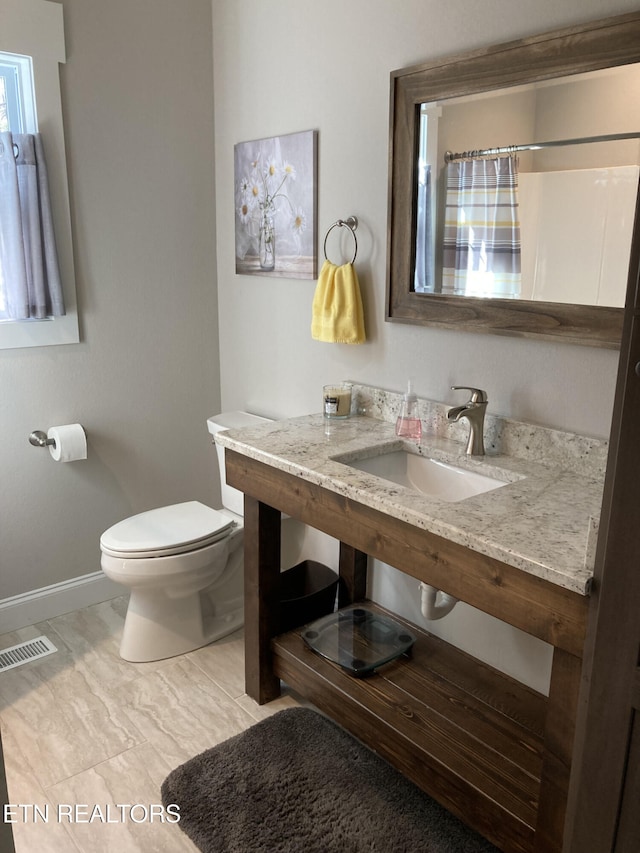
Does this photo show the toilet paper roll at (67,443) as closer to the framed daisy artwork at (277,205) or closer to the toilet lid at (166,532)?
the toilet lid at (166,532)

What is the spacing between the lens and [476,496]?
5.56 ft

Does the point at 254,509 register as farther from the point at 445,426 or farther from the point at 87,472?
the point at 87,472

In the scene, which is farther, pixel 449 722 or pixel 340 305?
pixel 340 305

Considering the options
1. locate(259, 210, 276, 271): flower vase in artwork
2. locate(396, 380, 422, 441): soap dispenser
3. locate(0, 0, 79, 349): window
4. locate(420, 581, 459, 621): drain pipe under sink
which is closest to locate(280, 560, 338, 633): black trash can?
locate(420, 581, 459, 621): drain pipe under sink

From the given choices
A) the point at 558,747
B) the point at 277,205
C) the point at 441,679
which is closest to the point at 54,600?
the point at 441,679

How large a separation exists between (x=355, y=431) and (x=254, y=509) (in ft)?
1.30

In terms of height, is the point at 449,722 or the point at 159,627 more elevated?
the point at 449,722

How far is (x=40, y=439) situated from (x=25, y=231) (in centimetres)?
76

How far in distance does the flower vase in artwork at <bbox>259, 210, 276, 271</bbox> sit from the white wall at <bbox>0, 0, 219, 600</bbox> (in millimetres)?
373

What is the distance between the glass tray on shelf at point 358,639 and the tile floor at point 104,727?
0.26 metres

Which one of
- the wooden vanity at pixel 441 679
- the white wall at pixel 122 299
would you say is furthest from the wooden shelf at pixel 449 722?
the white wall at pixel 122 299

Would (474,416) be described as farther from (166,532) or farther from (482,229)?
(166,532)

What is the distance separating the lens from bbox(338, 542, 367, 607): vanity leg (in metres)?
2.53

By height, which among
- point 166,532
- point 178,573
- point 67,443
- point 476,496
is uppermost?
point 476,496
